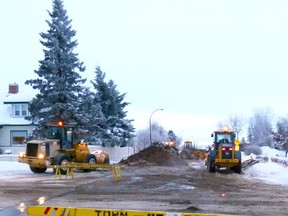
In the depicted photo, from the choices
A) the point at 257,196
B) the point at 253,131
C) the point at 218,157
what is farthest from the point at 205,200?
the point at 253,131

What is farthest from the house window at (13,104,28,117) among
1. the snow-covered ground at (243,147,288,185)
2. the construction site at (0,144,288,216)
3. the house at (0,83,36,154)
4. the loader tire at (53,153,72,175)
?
the construction site at (0,144,288,216)

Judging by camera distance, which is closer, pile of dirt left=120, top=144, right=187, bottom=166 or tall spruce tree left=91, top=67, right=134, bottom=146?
pile of dirt left=120, top=144, right=187, bottom=166

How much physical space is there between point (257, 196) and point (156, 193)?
356 cm

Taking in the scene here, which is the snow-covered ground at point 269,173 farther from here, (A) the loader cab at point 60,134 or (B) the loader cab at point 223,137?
(A) the loader cab at point 60,134

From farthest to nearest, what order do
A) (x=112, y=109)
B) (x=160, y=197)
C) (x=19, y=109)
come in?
(x=112, y=109)
(x=19, y=109)
(x=160, y=197)

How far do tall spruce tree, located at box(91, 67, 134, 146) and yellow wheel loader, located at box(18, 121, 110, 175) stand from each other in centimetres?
2094

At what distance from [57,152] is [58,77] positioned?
12647mm

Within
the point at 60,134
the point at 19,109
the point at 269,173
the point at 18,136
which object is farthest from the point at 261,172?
the point at 19,109

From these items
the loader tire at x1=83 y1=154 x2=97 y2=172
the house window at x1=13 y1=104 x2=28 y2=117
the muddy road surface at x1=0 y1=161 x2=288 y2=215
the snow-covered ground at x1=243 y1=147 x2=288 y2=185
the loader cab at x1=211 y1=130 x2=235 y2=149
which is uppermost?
the house window at x1=13 y1=104 x2=28 y2=117

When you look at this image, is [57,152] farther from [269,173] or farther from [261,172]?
[269,173]

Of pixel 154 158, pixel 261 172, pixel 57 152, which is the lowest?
pixel 261 172

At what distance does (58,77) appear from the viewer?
42469 mm

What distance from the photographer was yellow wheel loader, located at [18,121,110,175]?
98.2ft

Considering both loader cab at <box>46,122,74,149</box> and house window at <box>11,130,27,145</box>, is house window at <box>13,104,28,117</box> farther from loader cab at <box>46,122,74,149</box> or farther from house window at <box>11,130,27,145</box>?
loader cab at <box>46,122,74,149</box>
